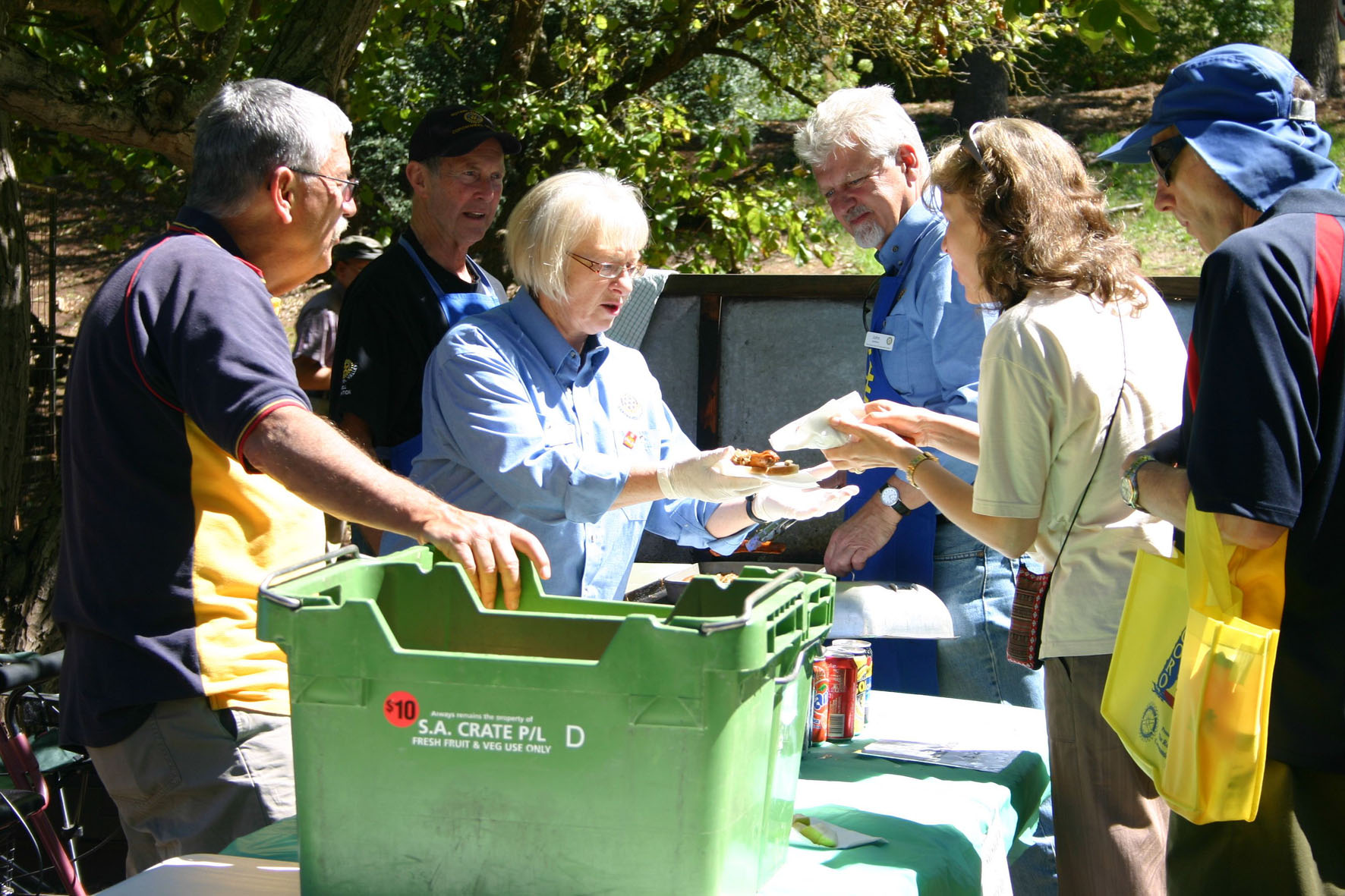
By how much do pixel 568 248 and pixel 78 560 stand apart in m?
1.23

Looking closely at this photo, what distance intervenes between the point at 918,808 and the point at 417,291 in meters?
2.32

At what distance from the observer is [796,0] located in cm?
722

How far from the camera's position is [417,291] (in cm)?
358

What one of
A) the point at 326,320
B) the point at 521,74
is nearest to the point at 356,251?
the point at 326,320

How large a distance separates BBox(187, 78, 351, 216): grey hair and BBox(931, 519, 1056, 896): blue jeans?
6.48ft

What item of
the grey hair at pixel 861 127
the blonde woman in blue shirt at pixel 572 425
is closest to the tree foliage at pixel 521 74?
the grey hair at pixel 861 127

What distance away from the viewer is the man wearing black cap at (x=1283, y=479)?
1.64 m

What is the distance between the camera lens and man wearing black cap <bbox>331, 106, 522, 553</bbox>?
343 centimetres

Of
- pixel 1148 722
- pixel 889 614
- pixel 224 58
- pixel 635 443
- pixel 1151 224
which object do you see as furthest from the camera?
pixel 1151 224

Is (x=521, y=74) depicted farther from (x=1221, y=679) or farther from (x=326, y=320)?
(x=1221, y=679)

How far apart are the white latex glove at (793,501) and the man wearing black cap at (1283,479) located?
100 centimetres

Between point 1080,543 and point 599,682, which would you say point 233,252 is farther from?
point 1080,543

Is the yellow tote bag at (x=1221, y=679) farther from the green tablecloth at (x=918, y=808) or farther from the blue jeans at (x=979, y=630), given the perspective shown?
the blue jeans at (x=979, y=630)

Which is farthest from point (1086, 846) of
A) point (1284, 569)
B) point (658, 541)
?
point (658, 541)
